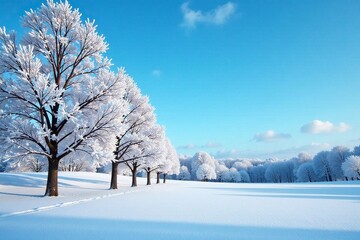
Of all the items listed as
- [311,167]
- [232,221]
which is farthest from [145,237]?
[311,167]

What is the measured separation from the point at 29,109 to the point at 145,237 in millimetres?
13501

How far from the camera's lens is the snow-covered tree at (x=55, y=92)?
519 inches

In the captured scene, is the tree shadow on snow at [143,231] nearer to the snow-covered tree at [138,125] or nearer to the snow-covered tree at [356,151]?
the snow-covered tree at [138,125]

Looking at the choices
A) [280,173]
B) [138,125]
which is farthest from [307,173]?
[138,125]

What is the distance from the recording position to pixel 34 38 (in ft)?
50.4

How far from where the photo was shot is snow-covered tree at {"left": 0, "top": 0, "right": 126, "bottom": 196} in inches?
519

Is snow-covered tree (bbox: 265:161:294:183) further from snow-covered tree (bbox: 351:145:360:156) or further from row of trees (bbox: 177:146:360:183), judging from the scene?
snow-covered tree (bbox: 351:145:360:156)

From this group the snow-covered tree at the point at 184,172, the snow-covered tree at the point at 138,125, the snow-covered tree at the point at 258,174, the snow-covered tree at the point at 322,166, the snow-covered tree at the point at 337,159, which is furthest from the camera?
the snow-covered tree at the point at 258,174

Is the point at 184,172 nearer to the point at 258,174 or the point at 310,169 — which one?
the point at 258,174

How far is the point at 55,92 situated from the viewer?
42.2ft

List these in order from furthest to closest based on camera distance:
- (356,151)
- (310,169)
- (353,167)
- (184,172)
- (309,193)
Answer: (184,172) < (310,169) < (356,151) < (353,167) < (309,193)

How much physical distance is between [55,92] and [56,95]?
0.19 metres

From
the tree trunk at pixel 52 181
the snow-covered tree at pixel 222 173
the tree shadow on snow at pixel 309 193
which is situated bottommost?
the tree shadow on snow at pixel 309 193

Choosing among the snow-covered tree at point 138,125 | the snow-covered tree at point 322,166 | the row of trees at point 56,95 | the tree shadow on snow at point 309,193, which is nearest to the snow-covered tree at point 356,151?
the snow-covered tree at point 322,166
